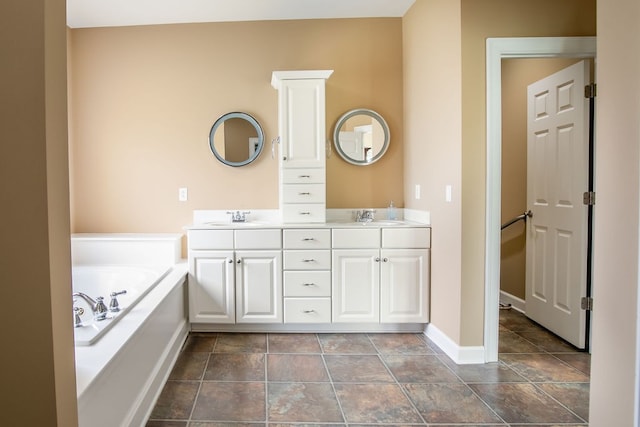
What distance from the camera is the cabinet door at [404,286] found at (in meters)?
2.84

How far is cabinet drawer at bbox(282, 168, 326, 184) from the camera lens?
3023mm

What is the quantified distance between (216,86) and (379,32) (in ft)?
4.96

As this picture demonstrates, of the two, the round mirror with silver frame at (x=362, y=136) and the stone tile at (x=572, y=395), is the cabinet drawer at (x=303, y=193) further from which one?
the stone tile at (x=572, y=395)

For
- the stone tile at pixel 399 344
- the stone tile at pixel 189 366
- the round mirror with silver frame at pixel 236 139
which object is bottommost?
the stone tile at pixel 399 344

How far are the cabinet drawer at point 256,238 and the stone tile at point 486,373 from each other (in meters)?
1.49

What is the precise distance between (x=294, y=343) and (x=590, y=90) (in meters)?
2.67

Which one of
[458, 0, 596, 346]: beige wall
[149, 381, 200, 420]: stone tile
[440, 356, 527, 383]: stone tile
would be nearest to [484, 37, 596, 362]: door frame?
[458, 0, 596, 346]: beige wall

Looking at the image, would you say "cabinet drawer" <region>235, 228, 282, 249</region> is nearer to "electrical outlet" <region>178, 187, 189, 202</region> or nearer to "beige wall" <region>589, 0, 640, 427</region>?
"electrical outlet" <region>178, 187, 189, 202</region>

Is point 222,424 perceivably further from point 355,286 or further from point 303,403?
point 355,286

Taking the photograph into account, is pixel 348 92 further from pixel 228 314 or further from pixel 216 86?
pixel 228 314

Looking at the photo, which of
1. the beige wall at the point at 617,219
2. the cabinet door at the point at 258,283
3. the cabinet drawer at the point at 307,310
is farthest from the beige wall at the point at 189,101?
the beige wall at the point at 617,219

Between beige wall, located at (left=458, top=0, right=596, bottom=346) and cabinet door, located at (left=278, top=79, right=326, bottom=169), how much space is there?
3.71 feet

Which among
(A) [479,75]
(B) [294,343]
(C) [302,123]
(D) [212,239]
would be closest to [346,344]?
(B) [294,343]

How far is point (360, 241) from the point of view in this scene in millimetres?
2867
